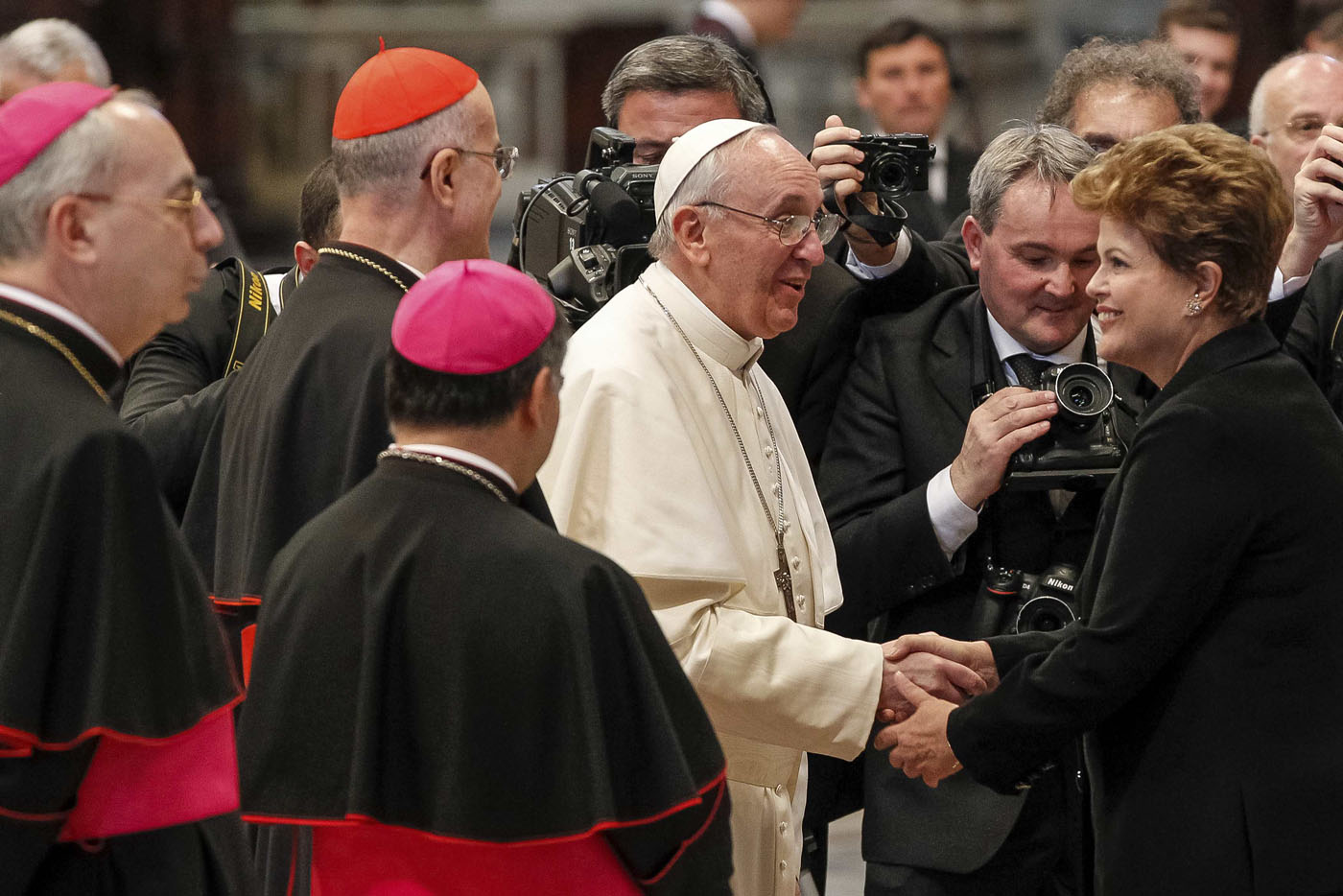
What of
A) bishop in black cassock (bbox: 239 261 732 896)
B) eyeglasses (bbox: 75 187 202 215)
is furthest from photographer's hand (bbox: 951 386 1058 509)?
eyeglasses (bbox: 75 187 202 215)

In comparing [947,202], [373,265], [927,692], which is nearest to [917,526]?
[927,692]

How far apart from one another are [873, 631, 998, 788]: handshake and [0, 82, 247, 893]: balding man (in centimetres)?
142

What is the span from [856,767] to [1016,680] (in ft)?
2.85

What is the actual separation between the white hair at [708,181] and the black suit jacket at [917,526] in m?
0.66

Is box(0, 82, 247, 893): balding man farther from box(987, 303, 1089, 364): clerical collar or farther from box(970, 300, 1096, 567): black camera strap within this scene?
box(987, 303, 1089, 364): clerical collar

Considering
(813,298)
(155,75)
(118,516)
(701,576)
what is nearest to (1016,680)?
(701,576)

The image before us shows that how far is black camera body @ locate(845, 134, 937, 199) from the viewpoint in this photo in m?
4.04

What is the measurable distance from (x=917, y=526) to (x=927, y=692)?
353mm

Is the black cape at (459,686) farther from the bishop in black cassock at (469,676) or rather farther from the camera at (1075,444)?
the camera at (1075,444)

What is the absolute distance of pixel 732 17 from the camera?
6949 millimetres

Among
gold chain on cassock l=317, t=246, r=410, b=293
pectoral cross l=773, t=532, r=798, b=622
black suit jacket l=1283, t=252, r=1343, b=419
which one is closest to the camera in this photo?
gold chain on cassock l=317, t=246, r=410, b=293

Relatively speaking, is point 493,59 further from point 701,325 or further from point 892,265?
point 701,325

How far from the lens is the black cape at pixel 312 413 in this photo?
3.02m

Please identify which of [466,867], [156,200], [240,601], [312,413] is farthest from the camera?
[240,601]
